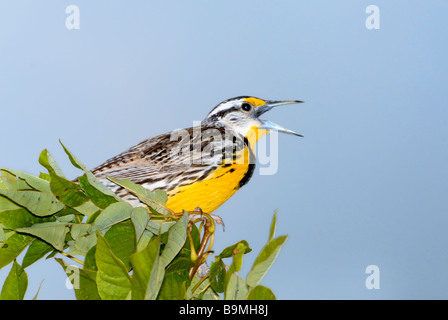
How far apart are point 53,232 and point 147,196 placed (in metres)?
0.24

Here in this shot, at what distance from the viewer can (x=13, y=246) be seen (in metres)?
1.46

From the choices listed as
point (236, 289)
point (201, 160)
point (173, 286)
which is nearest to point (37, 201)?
point (173, 286)

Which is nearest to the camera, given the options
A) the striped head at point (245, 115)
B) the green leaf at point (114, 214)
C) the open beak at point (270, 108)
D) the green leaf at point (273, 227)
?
the green leaf at point (273, 227)

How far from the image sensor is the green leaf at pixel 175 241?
3.99ft

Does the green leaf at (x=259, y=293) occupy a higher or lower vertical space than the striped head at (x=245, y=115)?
lower

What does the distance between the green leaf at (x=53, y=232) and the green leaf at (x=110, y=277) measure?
0.29m

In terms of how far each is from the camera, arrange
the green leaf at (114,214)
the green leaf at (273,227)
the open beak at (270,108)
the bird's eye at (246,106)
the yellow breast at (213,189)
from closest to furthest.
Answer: the green leaf at (273,227)
the green leaf at (114,214)
the yellow breast at (213,189)
the open beak at (270,108)
the bird's eye at (246,106)

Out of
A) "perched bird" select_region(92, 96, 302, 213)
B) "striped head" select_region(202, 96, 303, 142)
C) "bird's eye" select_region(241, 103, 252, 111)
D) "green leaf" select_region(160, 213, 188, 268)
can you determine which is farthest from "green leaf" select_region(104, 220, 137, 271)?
"bird's eye" select_region(241, 103, 252, 111)

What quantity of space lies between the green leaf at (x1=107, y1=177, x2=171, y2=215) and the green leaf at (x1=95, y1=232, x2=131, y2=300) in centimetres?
28

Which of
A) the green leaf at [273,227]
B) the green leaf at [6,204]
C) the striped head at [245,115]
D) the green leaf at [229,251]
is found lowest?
the green leaf at [229,251]

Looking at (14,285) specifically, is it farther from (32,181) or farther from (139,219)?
(139,219)

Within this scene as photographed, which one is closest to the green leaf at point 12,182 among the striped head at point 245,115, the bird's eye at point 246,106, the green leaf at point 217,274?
the green leaf at point 217,274

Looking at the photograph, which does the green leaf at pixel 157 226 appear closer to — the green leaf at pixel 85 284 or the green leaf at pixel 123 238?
the green leaf at pixel 123 238

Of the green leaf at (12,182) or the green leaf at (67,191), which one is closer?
the green leaf at (67,191)
